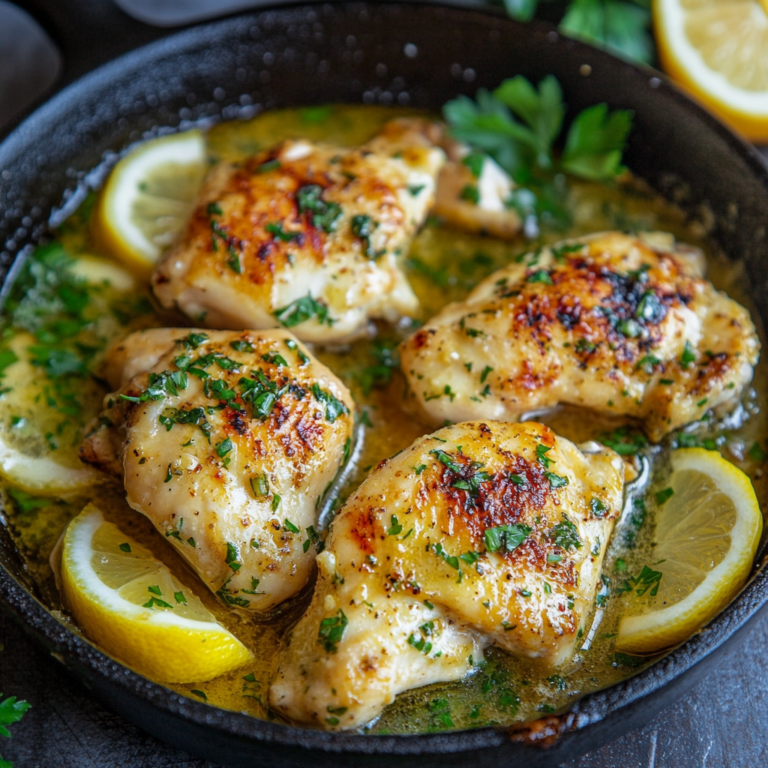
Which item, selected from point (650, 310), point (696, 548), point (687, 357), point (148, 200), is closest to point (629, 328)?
point (650, 310)

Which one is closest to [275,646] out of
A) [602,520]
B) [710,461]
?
[602,520]

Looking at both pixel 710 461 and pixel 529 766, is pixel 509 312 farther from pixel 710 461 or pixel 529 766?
pixel 529 766

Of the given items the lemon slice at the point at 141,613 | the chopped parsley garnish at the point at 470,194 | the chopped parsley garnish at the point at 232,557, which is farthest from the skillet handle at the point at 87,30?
the chopped parsley garnish at the point at 232,557

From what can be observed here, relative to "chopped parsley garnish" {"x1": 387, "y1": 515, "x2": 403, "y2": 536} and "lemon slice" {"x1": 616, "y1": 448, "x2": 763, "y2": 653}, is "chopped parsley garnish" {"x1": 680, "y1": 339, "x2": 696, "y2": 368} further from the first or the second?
"chopped parsley garnish" {"x1": 387, "y1": 515, "x2": 403, "y2": 536}

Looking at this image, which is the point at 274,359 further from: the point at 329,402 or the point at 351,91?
the point at 351,91

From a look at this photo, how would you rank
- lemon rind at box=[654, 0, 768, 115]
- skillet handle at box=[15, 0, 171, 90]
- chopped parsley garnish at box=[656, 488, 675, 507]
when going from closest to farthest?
chopped parsley garnish at box=[656, 488, 675, 507] < skillet handle at box=[15, 0, 171, 90] < lemon rind at box=[654, 0, 768, 115]

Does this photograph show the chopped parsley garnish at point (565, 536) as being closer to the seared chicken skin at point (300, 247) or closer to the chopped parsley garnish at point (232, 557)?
the chopped parsley garnish at point (232, 557)

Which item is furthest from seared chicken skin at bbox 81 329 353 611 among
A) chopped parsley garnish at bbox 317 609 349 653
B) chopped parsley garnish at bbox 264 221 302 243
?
chopped parsley garnish at bbox 264 221 302 243
